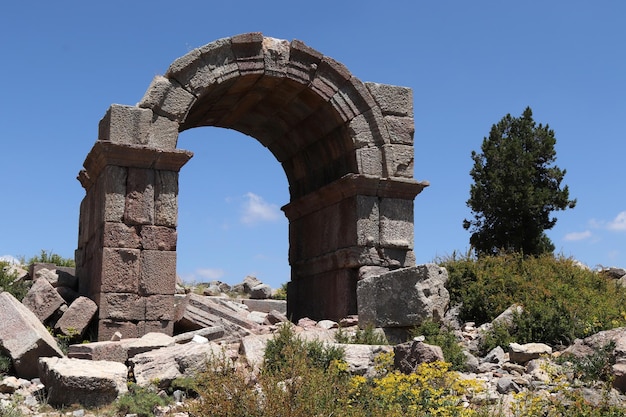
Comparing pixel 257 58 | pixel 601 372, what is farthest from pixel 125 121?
pixel 601 372

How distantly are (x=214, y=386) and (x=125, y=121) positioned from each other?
5.60 meters

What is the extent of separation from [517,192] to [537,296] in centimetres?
1544

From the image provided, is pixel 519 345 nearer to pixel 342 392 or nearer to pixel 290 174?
pixel 342 392

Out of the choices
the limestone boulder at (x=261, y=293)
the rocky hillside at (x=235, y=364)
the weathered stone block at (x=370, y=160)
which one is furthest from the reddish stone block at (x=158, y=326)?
the limestone boulder at (x=261, y=293)

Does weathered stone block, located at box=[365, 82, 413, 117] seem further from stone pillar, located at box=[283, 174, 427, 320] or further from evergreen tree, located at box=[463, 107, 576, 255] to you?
evergreen tree, located at box=[463, 107, 576, 255]

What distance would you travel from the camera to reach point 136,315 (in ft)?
34.2

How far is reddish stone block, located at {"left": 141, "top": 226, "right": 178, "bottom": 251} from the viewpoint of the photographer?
10.6 metres

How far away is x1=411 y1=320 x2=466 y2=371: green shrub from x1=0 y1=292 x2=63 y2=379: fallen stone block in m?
4.07

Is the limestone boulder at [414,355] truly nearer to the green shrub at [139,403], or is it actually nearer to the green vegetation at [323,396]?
the green vegetation at [323,396]

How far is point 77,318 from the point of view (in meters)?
10.2

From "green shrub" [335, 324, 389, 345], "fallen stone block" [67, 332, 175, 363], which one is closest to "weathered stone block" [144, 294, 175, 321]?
"fallen stone block" [67, 332, 175, 363]

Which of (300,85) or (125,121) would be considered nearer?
(125,121)

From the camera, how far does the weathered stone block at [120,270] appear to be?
10352 millimetres

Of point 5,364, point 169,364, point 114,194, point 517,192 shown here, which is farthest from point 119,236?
point 517,192
